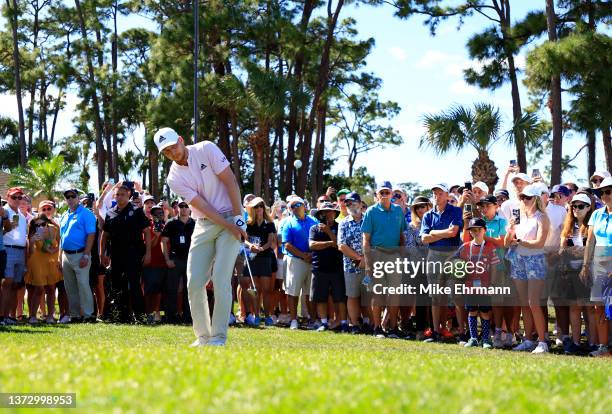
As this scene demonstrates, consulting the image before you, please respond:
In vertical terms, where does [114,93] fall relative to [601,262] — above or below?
above

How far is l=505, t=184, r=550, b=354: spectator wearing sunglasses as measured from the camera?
12344 millimetres

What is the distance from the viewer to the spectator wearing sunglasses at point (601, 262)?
452 inches

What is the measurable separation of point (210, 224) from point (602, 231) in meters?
5.45

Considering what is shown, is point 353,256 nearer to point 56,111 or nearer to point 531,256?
point 531,256

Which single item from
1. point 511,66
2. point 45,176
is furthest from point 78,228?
point 45,176

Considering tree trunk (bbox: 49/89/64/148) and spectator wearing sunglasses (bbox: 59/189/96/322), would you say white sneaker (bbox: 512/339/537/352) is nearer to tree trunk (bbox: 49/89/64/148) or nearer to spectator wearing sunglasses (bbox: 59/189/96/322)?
spectator wearing sunglasses (bbox: 59/189/96/322)

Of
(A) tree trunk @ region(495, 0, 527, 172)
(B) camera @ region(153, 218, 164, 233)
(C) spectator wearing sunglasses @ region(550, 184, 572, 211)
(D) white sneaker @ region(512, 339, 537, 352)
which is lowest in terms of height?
(D) white sneaker @ region(512, 339, 537, 352)

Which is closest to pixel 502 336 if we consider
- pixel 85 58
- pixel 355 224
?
pixel 355 224

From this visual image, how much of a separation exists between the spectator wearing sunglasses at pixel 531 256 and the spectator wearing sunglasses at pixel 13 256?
26.4ft

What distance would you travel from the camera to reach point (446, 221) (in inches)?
527

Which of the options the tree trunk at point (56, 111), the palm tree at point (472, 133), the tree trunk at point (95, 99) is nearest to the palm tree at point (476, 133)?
the palm tree at point (472, 133)

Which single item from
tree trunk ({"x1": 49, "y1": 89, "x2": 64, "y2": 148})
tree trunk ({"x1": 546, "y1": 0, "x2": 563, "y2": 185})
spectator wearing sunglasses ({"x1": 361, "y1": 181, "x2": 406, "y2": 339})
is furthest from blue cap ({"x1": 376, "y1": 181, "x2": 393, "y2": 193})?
tree trunk ({"x1": 49, "y1": 89, "x2": 64, "y2": 148})

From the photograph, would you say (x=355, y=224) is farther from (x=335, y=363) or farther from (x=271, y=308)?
(x=335, y=363)

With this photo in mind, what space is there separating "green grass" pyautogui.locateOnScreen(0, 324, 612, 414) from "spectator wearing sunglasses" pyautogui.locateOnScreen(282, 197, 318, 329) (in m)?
8.47
